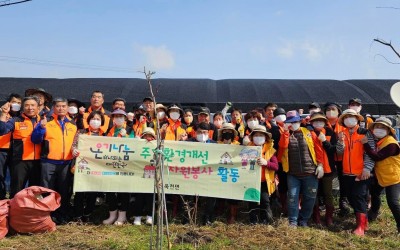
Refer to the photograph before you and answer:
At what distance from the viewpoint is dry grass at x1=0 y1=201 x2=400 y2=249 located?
488 cm

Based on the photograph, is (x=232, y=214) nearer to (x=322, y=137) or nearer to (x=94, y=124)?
(x=322, y=137)

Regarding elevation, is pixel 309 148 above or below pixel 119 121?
below

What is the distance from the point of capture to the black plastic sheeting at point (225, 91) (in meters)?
12.3

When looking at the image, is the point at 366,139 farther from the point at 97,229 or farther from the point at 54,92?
the point at 54,92

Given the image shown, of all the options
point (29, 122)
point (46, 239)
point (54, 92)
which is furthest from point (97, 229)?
point (54, 92)

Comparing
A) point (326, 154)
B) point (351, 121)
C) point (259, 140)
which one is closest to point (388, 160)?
point (351, 121)

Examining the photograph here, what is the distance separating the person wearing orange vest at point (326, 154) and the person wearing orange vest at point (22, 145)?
4374 mm

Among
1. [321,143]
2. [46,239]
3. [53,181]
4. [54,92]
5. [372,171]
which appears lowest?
[46,239]

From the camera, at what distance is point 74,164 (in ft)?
19.4

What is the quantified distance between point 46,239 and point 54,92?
888cm

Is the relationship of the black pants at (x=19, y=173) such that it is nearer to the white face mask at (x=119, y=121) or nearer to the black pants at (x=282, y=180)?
the white face mask at (x=119, y=121)

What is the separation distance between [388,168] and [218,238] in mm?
2693

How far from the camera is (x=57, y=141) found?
5711 millimetres

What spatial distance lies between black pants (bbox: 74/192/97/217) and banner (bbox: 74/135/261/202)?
0.39 meters
